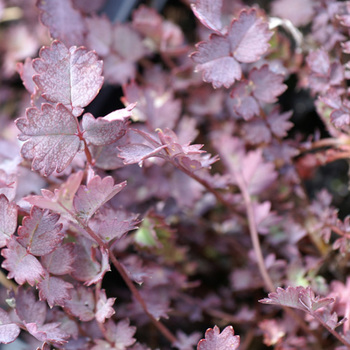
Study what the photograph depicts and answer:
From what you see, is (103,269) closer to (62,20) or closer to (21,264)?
(21,264)

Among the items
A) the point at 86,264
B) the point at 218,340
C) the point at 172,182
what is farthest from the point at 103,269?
the point at 172,182

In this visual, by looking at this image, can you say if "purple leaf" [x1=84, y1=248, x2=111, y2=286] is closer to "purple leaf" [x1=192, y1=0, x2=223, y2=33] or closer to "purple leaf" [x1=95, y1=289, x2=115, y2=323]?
"purple leaf" [x1=95, y1=289, x2=115, y2=323]

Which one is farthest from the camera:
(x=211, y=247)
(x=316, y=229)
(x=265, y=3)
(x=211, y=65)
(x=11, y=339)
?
(x=265, y=3)

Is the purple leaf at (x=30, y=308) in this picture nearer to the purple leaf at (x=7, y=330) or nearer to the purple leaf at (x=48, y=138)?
the purple leaf at (x=7, y=330)

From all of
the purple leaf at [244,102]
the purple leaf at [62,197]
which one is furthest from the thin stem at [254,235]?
the purple leaf at [62,197]

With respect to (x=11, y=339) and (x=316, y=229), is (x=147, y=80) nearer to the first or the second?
(x=316, y=229)

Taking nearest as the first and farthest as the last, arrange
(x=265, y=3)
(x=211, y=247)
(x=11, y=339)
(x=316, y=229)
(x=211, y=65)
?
(x=11, y=339), (x=211, y=65), (x=316, y=229), (x=211, y=247), (x=265, y=3)

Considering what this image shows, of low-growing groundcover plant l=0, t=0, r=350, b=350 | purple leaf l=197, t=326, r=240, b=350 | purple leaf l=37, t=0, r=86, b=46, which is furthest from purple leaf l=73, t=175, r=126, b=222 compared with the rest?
purple leaf l=37, t=0, r=86, b=46

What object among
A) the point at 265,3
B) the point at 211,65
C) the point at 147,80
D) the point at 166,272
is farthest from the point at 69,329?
→ the point at 265,3
